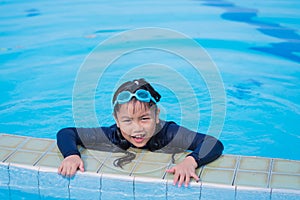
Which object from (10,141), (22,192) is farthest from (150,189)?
(10,141)

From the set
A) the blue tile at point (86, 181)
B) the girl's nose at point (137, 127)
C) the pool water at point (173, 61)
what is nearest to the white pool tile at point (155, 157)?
the girl's nose at point (137, 127)

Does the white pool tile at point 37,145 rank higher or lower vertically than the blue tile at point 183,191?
higher

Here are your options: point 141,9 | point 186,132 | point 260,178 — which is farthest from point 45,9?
point 260,178

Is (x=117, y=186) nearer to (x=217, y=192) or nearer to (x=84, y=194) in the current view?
(x=84, y=194)

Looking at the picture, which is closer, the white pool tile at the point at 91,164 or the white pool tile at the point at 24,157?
the white pool tile at the point at 91,164

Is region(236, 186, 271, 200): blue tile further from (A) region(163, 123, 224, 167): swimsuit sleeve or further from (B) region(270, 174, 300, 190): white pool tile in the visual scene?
(A) region(163, 123, 224, 167): swimsuit sleeve

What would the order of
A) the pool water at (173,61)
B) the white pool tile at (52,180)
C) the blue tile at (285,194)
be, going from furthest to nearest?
the pool water at (173,61) < the white pool tile at (52,180) < the blue tile at (285,194)

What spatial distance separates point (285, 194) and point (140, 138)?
964 mm

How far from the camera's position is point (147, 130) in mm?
3195

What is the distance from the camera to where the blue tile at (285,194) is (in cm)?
280

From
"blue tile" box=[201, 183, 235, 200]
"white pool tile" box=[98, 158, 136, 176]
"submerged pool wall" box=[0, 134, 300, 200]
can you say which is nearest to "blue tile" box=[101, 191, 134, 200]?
"submerged pool wall" box=[0, 134, 300, 200]

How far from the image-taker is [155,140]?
11.1 ft

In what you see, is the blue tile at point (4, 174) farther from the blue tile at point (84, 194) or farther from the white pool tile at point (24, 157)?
the blue tile at point (84, 194)

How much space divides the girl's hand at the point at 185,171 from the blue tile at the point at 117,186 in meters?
0.26
